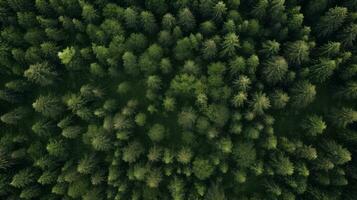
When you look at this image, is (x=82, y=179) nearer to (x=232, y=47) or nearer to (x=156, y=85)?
(x=156, y=85)

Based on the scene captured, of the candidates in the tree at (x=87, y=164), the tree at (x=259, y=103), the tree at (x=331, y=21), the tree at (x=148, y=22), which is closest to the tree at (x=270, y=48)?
the tree at (x=259, y=103)

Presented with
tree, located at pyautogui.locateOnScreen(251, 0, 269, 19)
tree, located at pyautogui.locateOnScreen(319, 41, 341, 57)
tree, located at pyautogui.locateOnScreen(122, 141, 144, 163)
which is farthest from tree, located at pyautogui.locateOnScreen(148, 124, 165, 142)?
tree, located at pyautogui.locateOnScreen(319, 41, 341, 57)

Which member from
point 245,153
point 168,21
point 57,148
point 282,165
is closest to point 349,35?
point 282,165

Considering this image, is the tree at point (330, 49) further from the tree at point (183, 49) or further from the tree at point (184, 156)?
the tree at point (184, 156)

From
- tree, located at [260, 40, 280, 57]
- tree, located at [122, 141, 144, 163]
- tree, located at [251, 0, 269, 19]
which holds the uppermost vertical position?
tree, located at [251, 0, 269, 19]

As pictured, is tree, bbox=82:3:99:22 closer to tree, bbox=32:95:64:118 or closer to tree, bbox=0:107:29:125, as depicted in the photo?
tree, bbox=32:95:64:118

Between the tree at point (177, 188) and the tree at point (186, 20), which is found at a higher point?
the tree at point (186, 20)
